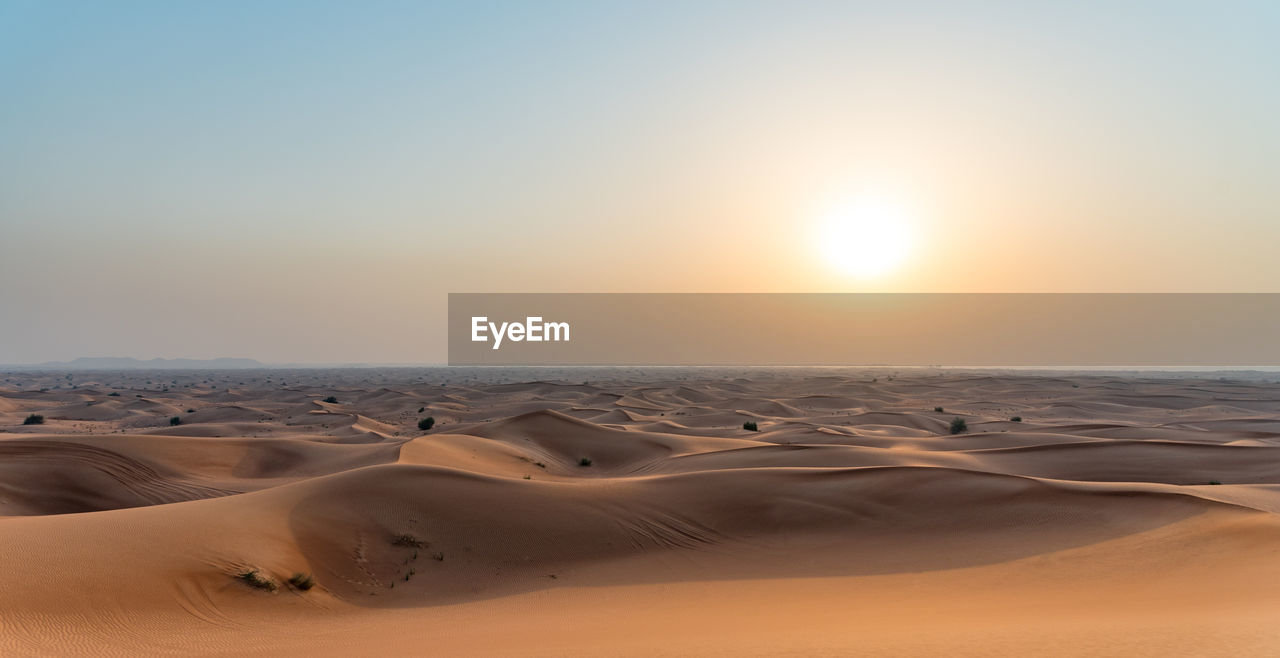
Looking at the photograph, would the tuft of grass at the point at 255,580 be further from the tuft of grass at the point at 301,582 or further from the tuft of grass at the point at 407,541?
the tuft of grass at the point at 407,541

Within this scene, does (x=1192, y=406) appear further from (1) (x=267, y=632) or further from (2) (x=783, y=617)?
(1) (x=267, y=632)

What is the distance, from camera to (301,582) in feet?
37.0

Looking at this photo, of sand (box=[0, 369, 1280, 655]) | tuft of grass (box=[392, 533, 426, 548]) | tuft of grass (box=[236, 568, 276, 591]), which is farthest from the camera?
tuft of grass (box=[392, 533, 426, 548])

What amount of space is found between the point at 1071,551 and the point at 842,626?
6.44m

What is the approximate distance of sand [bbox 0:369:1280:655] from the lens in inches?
323

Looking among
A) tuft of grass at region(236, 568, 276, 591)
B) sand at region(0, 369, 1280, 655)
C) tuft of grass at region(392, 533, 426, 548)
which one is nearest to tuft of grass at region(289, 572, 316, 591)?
sand at region(0, 369, 1280, 655)

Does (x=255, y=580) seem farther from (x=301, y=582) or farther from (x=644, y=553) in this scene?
(x=644, y=553)

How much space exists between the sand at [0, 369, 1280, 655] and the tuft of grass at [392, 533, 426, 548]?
35mm

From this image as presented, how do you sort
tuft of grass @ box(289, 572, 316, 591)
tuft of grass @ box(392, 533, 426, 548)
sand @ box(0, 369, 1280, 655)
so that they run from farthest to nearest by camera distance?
tuft of grass @ box(392, 533, 426, 548) → tuft of grass @ box(289, 572, 316, 591) → sand @ box(0, 369, 1280, 655)

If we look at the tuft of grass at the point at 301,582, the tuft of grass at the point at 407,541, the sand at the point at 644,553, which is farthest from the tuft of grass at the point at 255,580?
the tuft of grass at the point at 407,541

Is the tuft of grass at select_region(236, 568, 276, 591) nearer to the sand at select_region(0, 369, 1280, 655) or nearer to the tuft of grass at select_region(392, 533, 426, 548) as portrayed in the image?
the sand at select_region(0, 369, 1280, 655)

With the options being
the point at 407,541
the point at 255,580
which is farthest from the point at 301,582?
the point at 407,541

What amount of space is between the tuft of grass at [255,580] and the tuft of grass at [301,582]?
15.1 inches

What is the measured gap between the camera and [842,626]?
8.31 m
